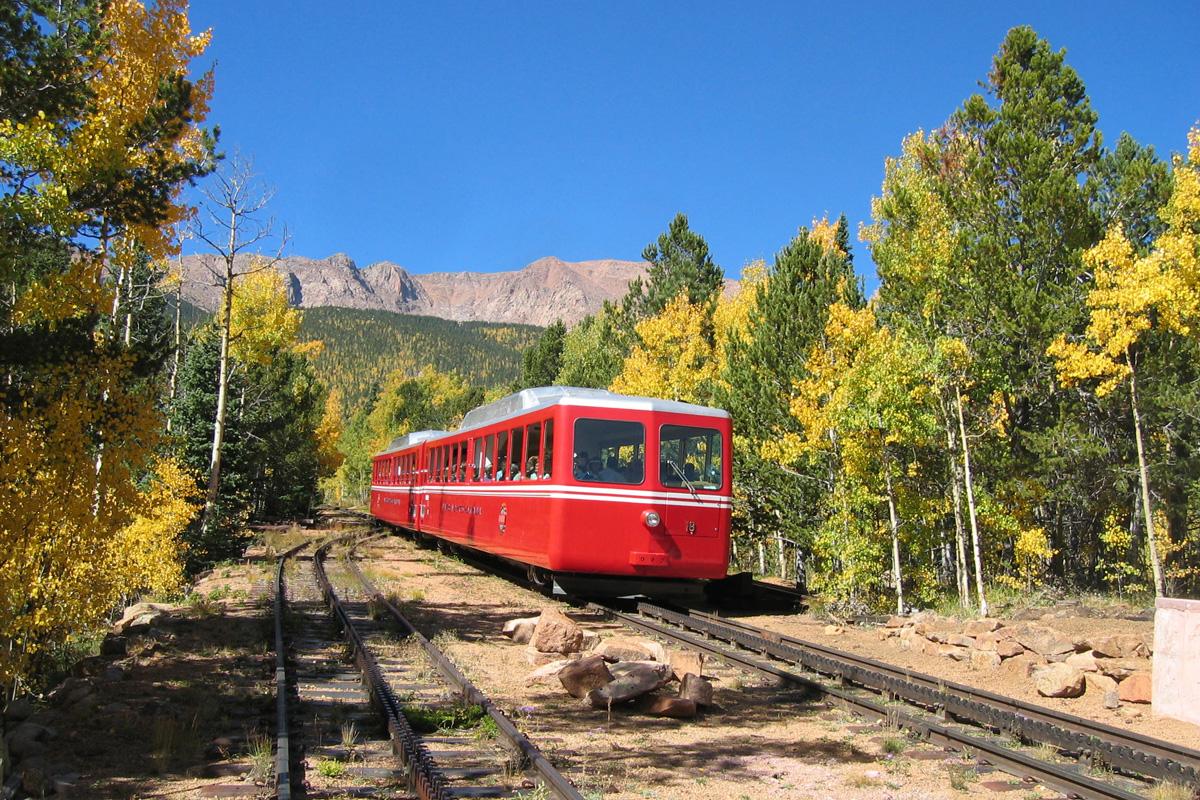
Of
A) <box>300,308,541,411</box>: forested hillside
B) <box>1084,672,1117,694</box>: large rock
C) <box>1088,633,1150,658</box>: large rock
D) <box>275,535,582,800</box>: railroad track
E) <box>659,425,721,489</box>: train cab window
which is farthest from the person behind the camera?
<box>300,308,541,411</box>: forested hillside

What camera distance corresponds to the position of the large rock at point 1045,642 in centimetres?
920

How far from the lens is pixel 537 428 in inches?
522

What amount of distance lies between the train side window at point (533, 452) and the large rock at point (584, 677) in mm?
5571

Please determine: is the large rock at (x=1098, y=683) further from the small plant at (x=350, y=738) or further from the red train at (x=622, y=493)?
the small plant at (x=350, y=738)

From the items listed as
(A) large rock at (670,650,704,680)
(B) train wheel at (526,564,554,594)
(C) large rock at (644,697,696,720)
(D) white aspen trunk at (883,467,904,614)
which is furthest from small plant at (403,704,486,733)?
(D) white aspen trunk at (883,467,904,614)

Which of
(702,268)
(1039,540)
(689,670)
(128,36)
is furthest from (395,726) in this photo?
(702,268)

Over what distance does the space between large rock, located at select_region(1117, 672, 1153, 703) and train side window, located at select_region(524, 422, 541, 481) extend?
24.9 feet

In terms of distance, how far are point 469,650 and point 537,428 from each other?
4322 millimetres

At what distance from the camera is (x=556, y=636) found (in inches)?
363

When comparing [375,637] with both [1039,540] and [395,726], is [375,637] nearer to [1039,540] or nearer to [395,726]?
[395,726]

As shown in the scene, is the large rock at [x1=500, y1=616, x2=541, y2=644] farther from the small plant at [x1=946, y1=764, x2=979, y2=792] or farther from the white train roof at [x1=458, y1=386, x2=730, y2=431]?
the small plant at [x1=946, y1=764, x2=979, y2=792]

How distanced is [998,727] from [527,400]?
9483 mm

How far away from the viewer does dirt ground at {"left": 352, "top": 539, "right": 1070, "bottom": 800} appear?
515 centimetres

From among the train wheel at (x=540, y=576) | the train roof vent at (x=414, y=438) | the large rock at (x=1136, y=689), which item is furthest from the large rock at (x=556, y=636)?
the train roof vent at (x=414, y=438)
